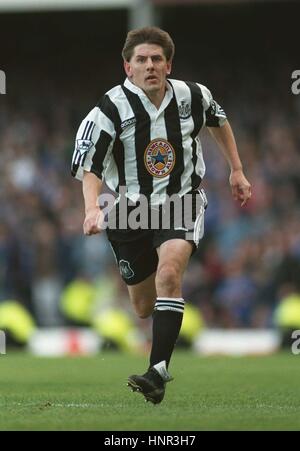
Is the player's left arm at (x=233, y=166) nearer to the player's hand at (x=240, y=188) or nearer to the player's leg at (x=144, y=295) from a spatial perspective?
the player's hand at (x=240, y=188)

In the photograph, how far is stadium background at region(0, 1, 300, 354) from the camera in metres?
15.8

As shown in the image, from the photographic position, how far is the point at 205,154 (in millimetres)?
17844

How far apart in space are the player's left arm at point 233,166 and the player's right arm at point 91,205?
3.21 ft

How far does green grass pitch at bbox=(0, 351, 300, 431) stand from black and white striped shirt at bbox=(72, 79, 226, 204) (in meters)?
1.35

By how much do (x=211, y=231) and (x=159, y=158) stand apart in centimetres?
908

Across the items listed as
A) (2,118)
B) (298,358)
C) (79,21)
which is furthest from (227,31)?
(298,358)

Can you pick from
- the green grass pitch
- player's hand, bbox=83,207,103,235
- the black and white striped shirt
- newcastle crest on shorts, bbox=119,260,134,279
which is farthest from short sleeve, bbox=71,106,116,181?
the green grass pitch

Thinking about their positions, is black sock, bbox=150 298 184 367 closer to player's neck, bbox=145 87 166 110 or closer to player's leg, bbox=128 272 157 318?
player's leg, bbox=128 272 157 318

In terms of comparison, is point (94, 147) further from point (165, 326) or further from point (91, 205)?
point (165, 326)

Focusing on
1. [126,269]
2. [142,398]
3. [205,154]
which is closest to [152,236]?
[126,269]

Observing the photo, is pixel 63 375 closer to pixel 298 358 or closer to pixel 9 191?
pixel 298 358

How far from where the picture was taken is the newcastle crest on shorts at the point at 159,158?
7582 millimetres

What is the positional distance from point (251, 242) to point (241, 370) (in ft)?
18.8

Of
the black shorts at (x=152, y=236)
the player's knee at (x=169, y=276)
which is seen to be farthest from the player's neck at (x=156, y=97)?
the player's knee at (x=169, y=276)
